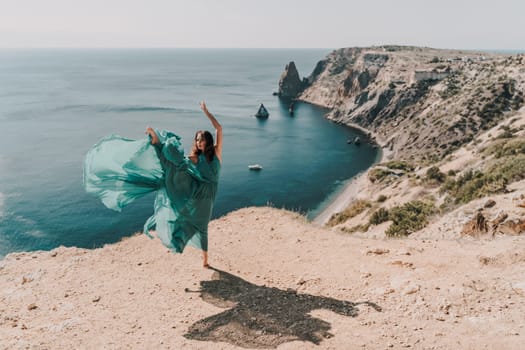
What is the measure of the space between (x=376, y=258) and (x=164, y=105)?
366 feet

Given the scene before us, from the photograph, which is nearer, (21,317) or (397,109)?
(21,317)

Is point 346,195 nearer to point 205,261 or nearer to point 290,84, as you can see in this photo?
point 205,261

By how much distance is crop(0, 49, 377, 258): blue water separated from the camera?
43.2 metres

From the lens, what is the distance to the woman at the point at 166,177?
26.8 ft

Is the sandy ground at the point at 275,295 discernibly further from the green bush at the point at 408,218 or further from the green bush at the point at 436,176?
the green bush at the point at 436,176

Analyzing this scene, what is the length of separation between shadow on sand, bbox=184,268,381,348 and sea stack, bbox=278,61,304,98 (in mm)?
136375

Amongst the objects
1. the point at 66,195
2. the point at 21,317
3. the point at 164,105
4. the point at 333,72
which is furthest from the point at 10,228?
the point at 333,72

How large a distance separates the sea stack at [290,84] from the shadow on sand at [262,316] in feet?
447

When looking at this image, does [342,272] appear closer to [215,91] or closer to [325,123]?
[325,123]

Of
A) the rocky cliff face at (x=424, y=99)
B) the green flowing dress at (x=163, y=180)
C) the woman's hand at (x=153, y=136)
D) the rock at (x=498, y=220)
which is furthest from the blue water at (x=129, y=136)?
the rock at (x=498, y=220)

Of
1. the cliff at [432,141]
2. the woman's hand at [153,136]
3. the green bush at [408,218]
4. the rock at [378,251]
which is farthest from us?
the green bush at [408,218]

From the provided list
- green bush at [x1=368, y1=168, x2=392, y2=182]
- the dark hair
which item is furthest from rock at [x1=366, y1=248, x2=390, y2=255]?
green bush at [x1=368, y1=168, x2=392, y2=182]

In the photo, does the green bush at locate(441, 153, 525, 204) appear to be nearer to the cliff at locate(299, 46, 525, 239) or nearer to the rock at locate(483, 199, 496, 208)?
the cliff at locate(299, 46, 525, 239)

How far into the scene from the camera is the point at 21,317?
7746mm
